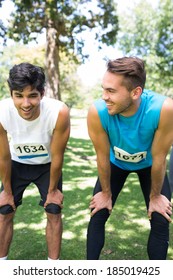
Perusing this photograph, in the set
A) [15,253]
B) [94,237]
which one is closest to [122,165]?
[94,237]

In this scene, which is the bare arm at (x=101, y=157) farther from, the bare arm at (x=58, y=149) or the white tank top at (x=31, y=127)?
the white tank top at (x=31, y=127)

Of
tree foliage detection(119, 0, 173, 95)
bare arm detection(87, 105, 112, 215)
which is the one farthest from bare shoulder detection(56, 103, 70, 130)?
tree foliage detection(119, 0, 173, 95)

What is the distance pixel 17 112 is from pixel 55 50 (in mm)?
8705

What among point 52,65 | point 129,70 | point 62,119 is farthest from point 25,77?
point 52,65

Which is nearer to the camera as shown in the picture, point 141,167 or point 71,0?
point 141,167

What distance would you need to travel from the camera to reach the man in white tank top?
7.97 feet

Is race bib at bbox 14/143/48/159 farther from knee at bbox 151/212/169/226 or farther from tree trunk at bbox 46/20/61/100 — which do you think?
tree trunk at bbox 46/20/61/100

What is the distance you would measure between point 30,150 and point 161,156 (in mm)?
1128

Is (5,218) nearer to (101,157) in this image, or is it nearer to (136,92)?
(101,157)

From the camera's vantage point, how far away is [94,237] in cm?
263

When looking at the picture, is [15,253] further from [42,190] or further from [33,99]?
[33,99]

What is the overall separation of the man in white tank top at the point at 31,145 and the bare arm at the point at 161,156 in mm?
767

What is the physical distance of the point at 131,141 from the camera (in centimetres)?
244
